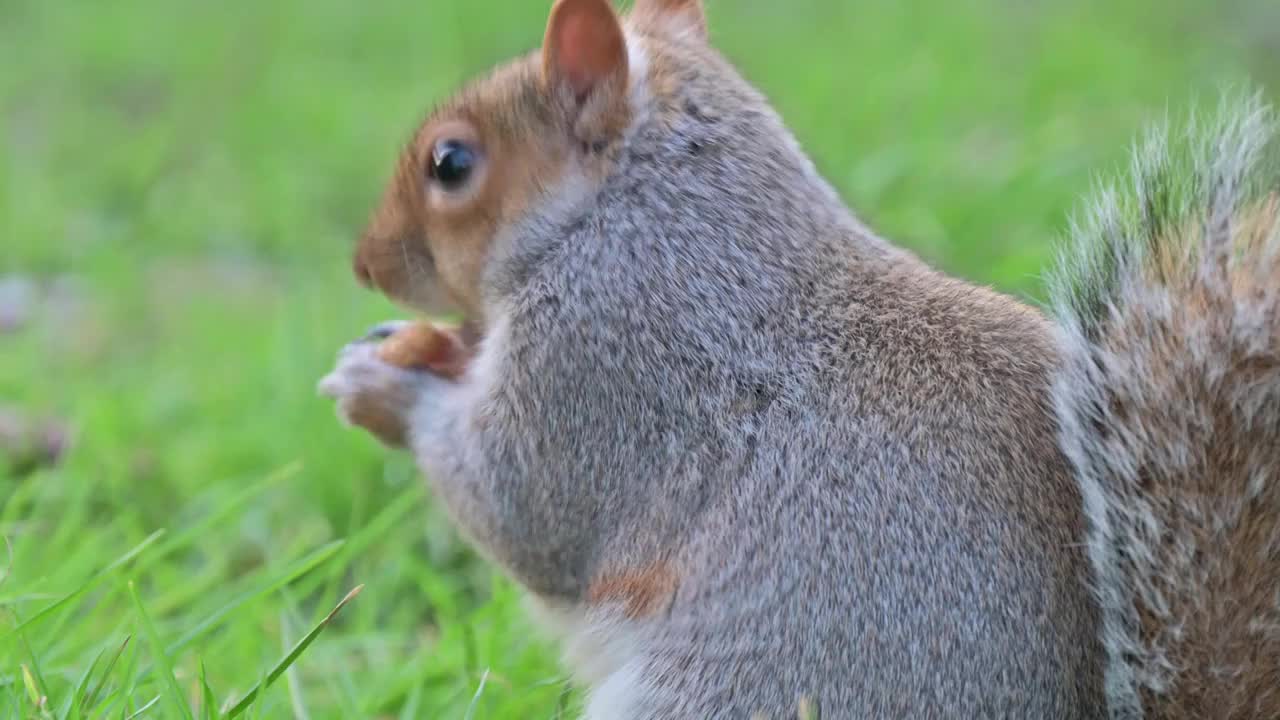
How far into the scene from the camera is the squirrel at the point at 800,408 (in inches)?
40.9

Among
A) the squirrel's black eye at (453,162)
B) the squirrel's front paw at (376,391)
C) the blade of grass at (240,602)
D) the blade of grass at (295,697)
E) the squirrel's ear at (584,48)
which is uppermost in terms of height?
the squirrel's ear at (584,48)

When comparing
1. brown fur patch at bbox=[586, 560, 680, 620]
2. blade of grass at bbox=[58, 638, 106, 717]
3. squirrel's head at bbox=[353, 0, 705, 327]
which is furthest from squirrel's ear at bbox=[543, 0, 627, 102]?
blade of grass at bbox=[58, 638, 106, 717]

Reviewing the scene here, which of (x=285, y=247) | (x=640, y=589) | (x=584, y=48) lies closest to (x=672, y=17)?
(x=584, y=48)

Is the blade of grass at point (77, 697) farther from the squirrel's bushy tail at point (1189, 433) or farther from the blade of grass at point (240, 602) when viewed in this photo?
the squirrel's bushy tail at point (1189, 433)

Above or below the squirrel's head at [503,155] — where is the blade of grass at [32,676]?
below

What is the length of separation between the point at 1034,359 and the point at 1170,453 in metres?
0.20

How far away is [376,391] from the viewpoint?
57.2 inches

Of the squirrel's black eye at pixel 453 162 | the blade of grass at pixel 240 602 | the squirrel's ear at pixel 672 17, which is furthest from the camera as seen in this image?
the squirrel's ear at pixel 672 17

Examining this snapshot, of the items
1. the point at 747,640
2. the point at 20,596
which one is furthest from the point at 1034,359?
the point at 20,596

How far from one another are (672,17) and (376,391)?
1.71 ft

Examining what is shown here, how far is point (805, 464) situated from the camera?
116 centimetres

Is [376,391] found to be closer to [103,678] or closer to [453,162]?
[453,162]

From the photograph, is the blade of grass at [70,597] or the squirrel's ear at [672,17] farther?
the squirrel's ear at [672,17]

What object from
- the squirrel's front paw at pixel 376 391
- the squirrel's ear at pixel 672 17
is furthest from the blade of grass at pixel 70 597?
the squirrel's ear at pixel 672 17
